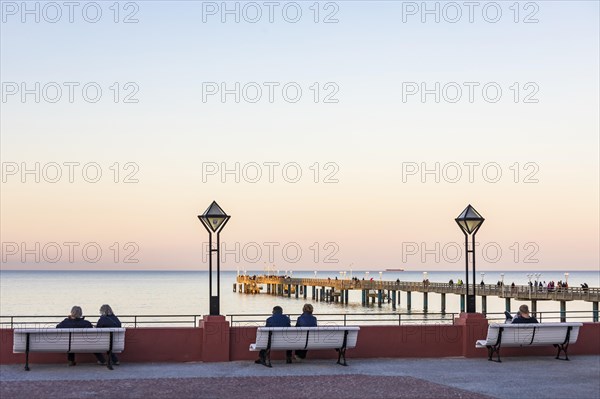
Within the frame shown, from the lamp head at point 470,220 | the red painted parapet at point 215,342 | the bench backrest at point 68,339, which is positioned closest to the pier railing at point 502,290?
the lamp head at point 470,220

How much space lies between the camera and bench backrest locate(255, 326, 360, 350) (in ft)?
54.2

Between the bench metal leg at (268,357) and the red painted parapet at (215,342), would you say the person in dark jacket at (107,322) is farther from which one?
the bench metal leg at (268,357)

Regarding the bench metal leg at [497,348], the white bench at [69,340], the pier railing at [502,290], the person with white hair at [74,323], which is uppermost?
the person with white hair at [74,323]

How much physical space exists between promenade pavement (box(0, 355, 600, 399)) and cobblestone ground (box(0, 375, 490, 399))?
0.6 inches

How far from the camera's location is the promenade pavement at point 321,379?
1315cm

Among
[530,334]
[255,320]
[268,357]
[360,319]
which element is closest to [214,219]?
[268,357]

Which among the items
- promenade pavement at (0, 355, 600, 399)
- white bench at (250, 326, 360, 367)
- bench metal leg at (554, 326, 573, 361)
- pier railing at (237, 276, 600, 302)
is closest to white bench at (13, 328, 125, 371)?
promenade pavement at (0, 355, 600, 399)

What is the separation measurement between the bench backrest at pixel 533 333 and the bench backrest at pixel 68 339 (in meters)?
7.36

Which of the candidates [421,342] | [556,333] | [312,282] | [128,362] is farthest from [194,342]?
[312,282]

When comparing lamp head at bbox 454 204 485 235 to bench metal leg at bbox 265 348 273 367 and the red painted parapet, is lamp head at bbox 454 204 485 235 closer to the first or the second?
bench metal leg at bbox 265 348 273 367

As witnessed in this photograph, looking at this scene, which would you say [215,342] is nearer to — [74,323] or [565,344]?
[74,323]

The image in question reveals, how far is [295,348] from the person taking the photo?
16781 millimetres

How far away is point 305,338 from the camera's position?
55.0ft

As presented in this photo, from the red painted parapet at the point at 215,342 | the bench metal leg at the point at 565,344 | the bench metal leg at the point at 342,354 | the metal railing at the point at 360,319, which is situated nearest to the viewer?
the bench metal leg at the point at 342,354
